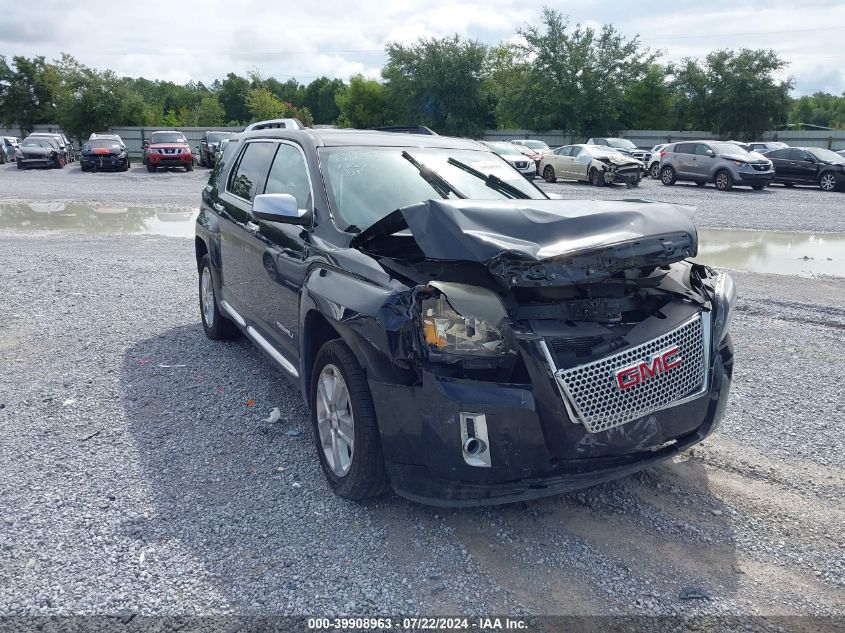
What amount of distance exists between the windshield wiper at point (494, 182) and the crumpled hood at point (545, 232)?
1.18m

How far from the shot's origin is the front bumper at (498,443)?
9.78 feet

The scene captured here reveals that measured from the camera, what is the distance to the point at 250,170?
5.54 meters

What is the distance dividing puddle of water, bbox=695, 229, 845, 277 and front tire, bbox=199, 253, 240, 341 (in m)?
6.38

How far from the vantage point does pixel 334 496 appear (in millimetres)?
3695

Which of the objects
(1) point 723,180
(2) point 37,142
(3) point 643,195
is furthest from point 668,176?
(2) point 37,142

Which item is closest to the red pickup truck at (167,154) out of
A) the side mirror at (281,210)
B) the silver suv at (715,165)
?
the silver suv at (715,165)

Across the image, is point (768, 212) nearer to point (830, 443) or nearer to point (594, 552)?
point (830, 443)

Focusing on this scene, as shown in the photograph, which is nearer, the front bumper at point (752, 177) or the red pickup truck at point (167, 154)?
the front bumper at point (752, 177)

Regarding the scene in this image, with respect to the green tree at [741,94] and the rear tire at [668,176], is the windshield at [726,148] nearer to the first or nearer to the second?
the rear tire at [668,176]

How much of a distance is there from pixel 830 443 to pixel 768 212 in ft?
47.0

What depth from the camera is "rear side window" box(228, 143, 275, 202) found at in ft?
17.3

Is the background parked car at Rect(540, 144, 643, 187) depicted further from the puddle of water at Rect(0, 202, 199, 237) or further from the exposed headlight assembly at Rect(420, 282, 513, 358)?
the exposed headlight assembly at Rect(420, 282, 513, 358)

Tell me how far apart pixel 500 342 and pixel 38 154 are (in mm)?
34774

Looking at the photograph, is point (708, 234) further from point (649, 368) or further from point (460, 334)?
point (460, 334)
